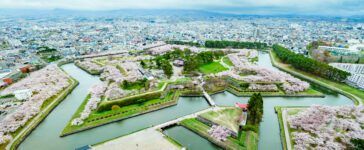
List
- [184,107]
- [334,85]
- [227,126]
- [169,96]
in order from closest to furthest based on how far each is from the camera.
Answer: [227,126] < [184,107] < [169,96] < [334,85]

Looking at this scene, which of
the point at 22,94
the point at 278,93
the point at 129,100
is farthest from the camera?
the point at 278,93

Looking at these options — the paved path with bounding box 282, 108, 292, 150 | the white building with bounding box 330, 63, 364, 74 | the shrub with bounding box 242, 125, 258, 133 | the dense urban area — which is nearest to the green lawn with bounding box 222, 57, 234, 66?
the dense urban area

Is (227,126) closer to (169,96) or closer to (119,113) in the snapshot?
(169,96)

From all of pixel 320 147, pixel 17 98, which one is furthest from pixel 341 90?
pixel 17 98

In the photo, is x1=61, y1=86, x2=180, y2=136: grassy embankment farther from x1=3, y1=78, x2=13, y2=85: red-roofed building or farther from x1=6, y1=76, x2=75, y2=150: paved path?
x1=3, y1=78, x2=13, y2=85: red-roofed building

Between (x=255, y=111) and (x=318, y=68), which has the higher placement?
(x=318, y=68)

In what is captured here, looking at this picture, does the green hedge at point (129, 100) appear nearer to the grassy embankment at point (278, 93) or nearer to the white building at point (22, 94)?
the grassy embankment at point (278, 93)

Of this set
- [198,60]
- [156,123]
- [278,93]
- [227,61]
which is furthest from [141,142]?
[227,61]
